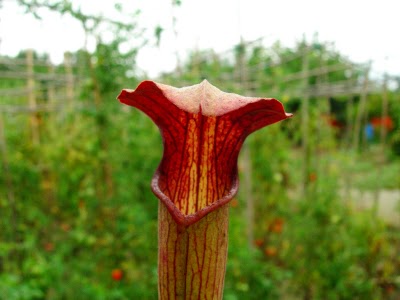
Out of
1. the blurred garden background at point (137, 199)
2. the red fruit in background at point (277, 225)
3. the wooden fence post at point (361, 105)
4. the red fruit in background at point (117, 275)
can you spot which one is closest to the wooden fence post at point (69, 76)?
the blurred garden background at point (137, 199)

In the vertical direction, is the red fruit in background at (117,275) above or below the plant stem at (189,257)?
below

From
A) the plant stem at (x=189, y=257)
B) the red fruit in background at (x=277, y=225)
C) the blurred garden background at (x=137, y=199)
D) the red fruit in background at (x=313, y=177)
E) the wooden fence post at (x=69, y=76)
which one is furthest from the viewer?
the wooden fence post at (x=69, y=76)

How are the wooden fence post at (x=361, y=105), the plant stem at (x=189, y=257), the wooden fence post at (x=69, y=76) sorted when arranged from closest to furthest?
the plant stem at (x=189, y=257)
the wooden fence post at (x=361, y=105)
the wooden fence post at (x=69, y=76)

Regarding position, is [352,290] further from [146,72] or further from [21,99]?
[21,99]

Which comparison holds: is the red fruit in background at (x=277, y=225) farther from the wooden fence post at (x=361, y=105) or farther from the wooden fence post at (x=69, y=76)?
the wooden fence post at (x=69, y=76)

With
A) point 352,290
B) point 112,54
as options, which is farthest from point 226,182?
point 352,290

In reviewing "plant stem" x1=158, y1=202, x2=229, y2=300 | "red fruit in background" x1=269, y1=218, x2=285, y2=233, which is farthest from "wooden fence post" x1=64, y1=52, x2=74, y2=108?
"plant stem" x1=158, y1=202, x2=229, y2=300

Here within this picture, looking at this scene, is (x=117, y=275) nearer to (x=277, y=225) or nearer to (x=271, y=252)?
(x=271, y=252)

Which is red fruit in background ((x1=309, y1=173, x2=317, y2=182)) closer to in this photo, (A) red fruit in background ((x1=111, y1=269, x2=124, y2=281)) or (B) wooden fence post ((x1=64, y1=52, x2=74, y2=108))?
(A) red fruit in background ((x1=111, y1=269, x2=124, y2=281))

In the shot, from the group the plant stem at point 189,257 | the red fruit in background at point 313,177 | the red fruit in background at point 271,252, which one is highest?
the plant stem at point 189,257

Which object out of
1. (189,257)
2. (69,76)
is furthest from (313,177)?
(69,76)

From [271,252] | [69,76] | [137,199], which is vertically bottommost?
[271,252]
